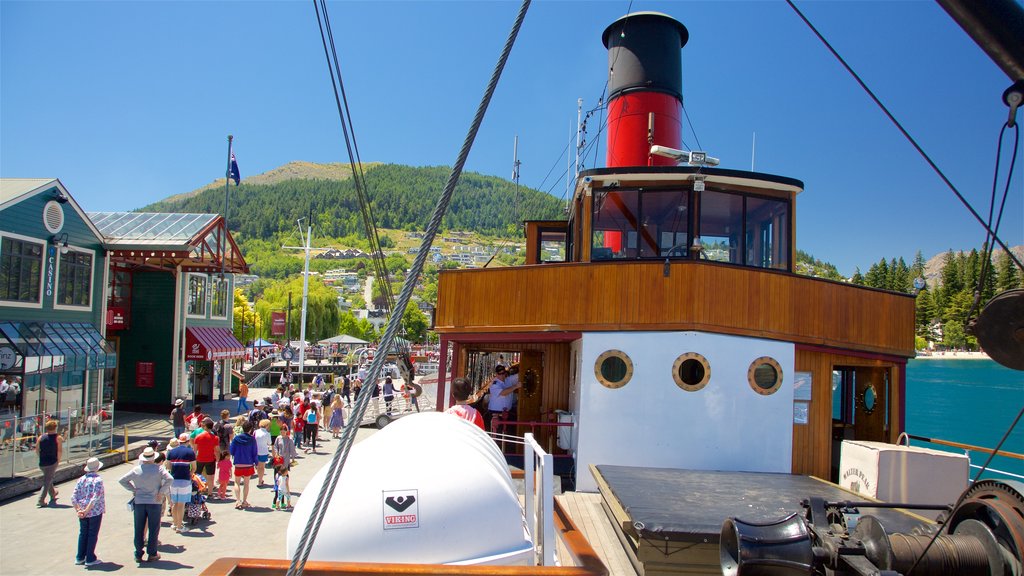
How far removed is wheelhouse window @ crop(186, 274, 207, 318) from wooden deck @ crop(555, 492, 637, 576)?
25.2 metres

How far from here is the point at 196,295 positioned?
30031mm

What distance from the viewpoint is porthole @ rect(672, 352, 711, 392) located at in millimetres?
9523

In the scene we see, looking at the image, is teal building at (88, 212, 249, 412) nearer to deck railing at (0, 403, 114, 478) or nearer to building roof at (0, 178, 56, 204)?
building roof at (0, 178, 56, 204)

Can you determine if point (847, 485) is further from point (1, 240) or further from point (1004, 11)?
point (1, 240)

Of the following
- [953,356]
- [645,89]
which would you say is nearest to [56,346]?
[645,89]

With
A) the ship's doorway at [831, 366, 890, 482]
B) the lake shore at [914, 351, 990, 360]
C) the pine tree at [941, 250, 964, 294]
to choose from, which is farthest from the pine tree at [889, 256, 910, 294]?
the ship's doorway at [831, 366, 890, 482]

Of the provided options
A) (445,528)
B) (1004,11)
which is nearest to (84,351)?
(445,528)

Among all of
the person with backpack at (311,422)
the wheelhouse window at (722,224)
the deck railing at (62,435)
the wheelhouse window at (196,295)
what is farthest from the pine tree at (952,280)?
the deck railing at (62,435)

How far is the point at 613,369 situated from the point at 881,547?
22.7ft

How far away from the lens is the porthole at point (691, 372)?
31.2 ft

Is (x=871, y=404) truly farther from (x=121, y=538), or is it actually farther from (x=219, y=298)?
(x=219, y=298)

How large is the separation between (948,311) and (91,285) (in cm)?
8695

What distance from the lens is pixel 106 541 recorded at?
10.2 metres

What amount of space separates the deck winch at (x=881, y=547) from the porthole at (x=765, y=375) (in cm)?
677
